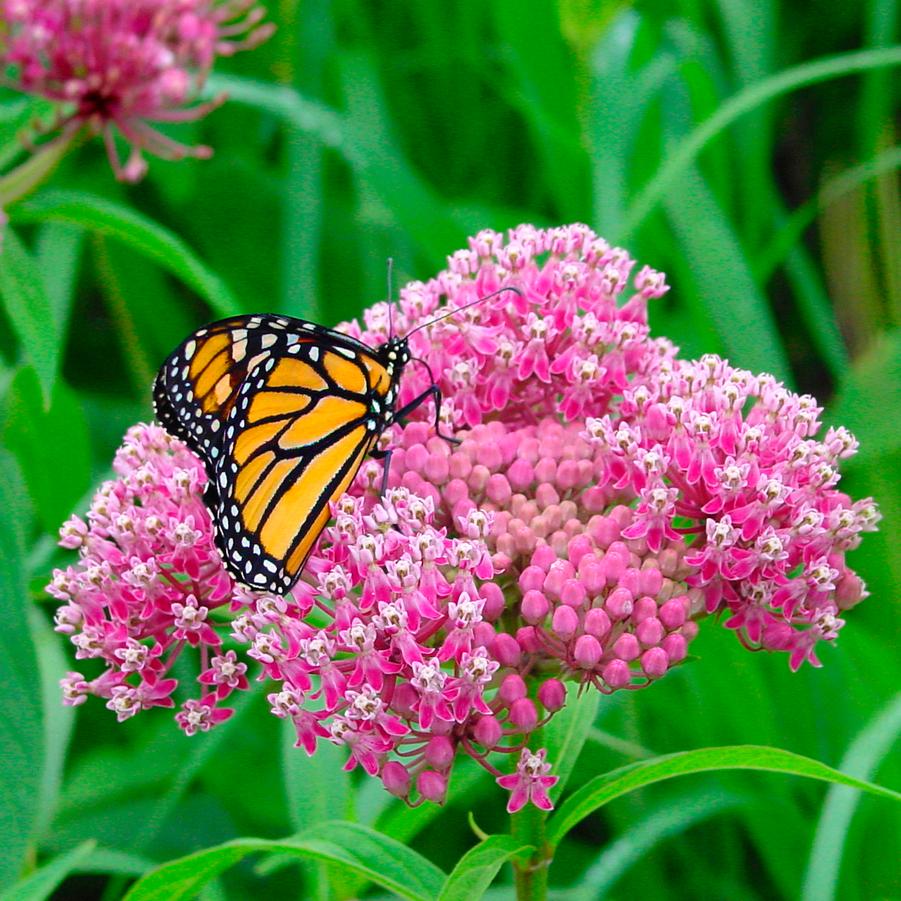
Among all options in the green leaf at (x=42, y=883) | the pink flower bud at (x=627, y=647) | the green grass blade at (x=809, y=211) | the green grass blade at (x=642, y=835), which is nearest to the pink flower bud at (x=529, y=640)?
the pink flower bud at (x=627, y=647)

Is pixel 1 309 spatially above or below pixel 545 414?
above

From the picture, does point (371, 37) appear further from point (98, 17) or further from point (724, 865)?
point (724, 865)

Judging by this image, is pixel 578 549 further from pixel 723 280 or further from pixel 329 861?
pixel 723 280

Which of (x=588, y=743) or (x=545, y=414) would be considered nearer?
(x=545, y=414)

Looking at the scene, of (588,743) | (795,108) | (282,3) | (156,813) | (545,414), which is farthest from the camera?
(795,108)

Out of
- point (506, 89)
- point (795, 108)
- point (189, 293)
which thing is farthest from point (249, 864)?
point (795, 108)

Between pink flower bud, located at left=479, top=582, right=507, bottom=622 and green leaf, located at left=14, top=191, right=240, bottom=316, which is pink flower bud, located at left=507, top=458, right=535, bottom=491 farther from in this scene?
green leaf, located at left=14, top=191, right=240, bottom=316
